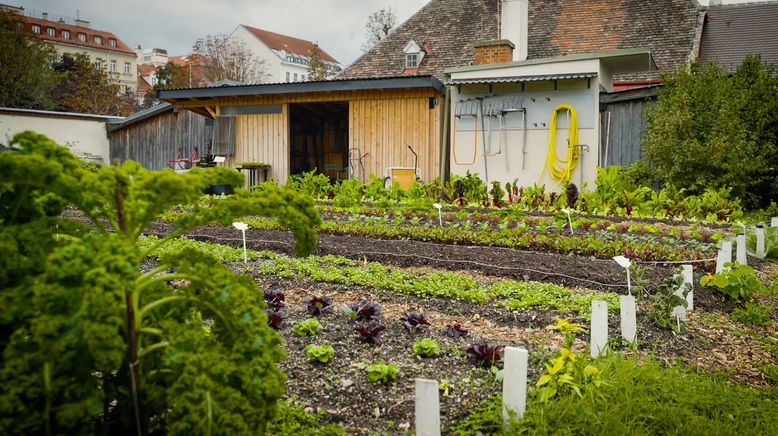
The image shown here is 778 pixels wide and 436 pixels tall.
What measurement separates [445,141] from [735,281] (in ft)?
31.1

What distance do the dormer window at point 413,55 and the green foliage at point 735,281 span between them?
1621cm

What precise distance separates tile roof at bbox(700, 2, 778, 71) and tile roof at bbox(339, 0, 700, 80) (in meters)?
1.45

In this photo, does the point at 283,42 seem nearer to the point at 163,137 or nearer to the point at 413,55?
the point at 413,55

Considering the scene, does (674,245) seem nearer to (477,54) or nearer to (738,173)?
(738,173)

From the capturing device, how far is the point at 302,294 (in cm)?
448

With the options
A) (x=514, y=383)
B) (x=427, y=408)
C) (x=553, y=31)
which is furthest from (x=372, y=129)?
(x=427, y=408)

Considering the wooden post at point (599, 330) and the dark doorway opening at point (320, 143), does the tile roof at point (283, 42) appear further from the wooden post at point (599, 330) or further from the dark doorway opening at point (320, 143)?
the wooden post at point (599, 330)

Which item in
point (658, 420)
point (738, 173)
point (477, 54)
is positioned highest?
point (477, 54)

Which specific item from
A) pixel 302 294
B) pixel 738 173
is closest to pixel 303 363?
pixel 302 294

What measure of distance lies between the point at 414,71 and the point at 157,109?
26.1 ft

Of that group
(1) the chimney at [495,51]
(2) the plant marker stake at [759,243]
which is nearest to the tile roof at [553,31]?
(1) the chimney at [495,51]

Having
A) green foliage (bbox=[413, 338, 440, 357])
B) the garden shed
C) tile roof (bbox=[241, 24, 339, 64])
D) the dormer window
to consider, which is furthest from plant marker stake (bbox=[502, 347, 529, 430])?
tile roof (bbox=[241, 24, 339, 64])

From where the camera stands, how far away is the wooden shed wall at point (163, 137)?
60.1 feet

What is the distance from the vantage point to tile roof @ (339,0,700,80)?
18469 millimetres
